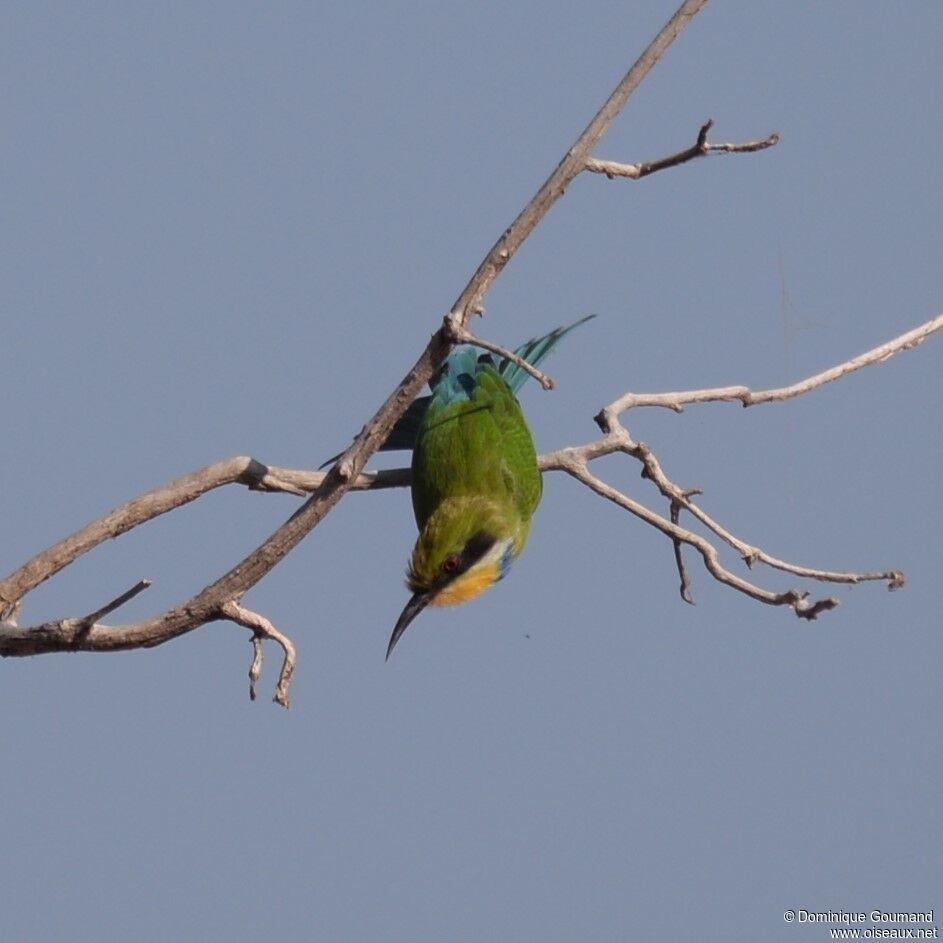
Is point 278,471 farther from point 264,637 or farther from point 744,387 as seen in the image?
point 744,387

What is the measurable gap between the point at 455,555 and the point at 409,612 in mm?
329

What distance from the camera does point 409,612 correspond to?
6.49 m

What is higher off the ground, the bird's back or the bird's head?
the bird's back

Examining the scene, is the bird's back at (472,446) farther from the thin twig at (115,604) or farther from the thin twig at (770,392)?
the thin twig at (115,604)

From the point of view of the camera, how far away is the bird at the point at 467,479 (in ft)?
21.1

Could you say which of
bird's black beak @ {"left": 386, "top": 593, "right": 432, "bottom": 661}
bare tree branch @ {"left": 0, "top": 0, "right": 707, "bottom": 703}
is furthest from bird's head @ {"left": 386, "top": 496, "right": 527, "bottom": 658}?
bare tree branch @ {"left": 0, "top": 0, "right": 707, "bottom": 703}

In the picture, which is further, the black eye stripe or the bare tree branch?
the black eye stripe

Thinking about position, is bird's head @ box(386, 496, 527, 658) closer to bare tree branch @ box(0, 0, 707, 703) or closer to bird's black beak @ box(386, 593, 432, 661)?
bird's black beak @ box(386, 593, 432, 661)

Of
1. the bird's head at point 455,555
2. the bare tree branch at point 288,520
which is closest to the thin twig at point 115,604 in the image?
the bare tree branch at point 288,520

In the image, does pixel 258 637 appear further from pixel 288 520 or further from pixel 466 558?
pixel 466 558

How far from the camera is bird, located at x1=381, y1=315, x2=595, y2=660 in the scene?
6426mm

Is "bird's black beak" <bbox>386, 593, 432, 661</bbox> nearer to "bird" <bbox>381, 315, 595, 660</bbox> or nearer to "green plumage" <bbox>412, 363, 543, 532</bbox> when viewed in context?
"bird" <bbox>381, 315, 595, 660</bbox>

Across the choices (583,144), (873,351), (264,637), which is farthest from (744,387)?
(264,637)

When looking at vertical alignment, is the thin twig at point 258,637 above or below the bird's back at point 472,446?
below
